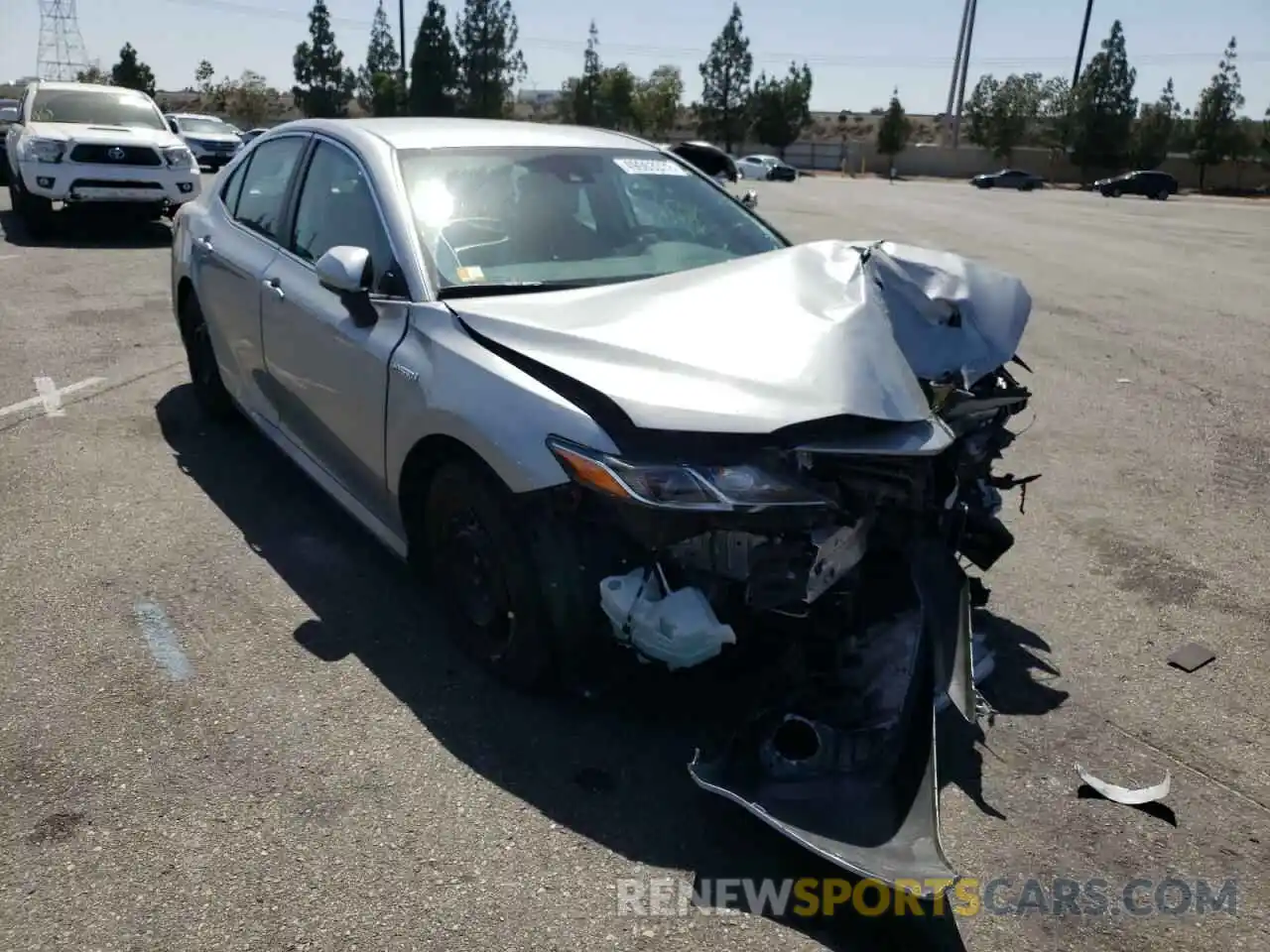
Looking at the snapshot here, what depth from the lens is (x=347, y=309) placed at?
400 centimetres

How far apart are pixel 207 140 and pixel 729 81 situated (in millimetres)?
65638

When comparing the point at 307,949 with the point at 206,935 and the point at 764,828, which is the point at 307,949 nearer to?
the point at 206,935

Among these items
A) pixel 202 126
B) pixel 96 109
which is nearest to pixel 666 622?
pixel 96 109

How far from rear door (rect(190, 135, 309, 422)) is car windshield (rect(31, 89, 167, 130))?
9595mm

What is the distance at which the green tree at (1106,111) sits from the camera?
A: 70.1 metres

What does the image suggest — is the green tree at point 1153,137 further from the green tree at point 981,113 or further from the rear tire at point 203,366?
the rear tire at point 203,366

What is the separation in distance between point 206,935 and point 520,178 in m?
2.93

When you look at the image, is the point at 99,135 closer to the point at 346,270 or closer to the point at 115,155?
the point at 115,155

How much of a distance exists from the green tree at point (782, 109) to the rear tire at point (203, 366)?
3268 inches

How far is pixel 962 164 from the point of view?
77000mm

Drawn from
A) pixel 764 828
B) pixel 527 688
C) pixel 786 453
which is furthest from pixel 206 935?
pixel 786 453

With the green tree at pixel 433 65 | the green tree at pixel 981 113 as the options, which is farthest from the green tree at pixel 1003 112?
the green tree at pixel 433 65

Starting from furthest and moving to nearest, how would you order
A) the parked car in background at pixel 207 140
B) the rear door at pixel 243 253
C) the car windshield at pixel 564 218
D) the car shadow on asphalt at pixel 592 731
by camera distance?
the parked car in background at pixel 207 140 < the rear door at pixel 243 253 < the car windshield at pixel 564 218 < the car shadow on asphalt at pixel 592 731

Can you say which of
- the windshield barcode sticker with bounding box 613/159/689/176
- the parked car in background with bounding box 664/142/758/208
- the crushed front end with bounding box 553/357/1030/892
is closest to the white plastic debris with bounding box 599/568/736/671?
the crushed front end with bounding box 553/357/1030/892
